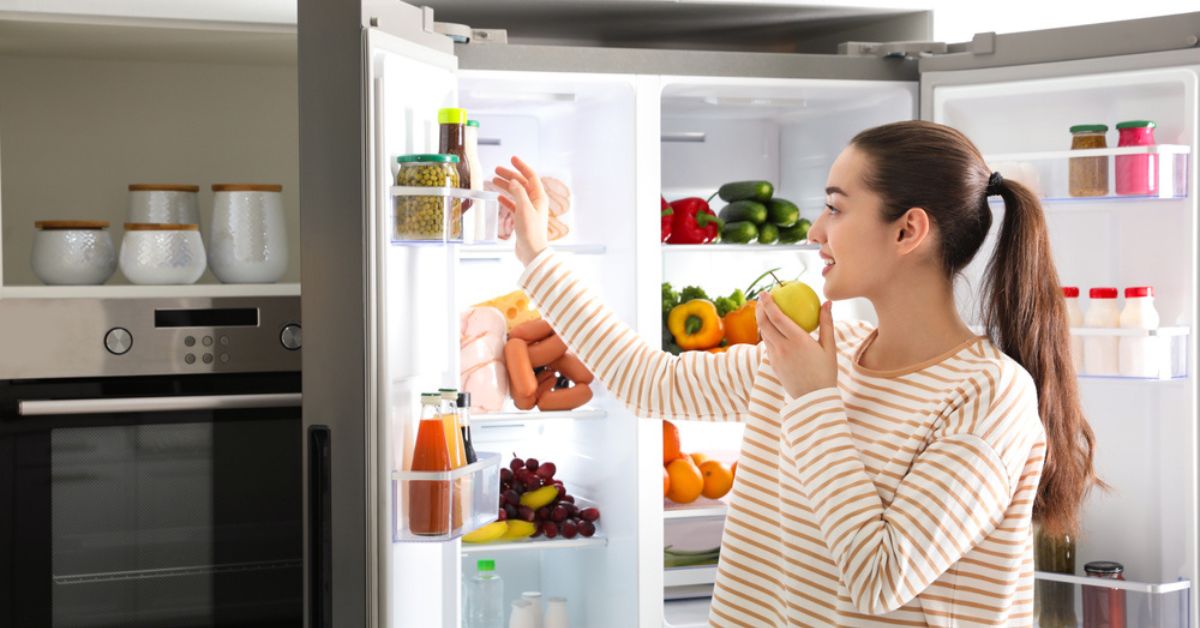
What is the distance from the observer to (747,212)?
8.78ft

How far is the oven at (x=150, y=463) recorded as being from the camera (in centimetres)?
198

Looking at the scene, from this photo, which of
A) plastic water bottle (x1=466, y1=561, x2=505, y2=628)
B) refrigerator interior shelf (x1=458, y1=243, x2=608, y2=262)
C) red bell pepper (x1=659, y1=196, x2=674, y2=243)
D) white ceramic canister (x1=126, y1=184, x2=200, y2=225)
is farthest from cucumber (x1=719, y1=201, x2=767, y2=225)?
white ceramic canister (x1=126, y1=184, x2=200, y2=225)

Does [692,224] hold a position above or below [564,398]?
above

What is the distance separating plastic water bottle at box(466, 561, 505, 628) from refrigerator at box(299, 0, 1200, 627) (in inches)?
2.7

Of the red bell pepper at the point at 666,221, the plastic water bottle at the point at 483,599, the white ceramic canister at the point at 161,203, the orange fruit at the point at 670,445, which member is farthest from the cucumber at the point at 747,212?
the white ceramic canister at the point at 161,203

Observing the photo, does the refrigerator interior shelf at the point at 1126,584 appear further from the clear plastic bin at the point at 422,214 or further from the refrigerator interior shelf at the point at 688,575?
the clear plastic bin at the point at 422,214

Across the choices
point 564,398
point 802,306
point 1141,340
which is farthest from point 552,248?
point 1141,340

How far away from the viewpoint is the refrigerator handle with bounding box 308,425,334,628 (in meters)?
1.72

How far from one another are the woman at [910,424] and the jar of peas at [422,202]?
0.48 m

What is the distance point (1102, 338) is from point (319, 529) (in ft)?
4.92

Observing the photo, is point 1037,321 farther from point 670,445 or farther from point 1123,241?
point 670,445

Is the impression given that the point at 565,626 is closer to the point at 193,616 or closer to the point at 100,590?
the point at 193,616

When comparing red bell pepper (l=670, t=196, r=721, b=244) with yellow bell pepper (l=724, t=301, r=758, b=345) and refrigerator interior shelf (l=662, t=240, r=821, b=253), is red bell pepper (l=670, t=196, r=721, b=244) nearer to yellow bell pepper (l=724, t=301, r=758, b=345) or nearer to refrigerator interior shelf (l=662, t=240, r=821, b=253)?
refrigerator interior shelf (l=662, t=240, r=821, b=253)

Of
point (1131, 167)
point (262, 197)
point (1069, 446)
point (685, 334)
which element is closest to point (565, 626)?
point (685, 334)
